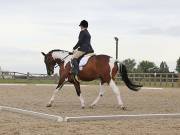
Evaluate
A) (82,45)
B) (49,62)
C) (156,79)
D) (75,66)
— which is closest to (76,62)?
(75,66)

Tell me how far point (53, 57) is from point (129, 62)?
9519cm

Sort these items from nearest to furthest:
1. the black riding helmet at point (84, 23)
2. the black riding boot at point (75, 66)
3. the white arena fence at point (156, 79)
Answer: the black riding boot at point (75, 66) < the black riding helmet at point (84, 23) < the white arena fence at point (156, 79)

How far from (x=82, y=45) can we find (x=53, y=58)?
1.37 metres

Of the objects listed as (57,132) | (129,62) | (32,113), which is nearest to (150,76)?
(32,113)

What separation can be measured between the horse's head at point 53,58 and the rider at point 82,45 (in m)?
0.60

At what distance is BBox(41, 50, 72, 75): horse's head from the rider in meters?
0.60

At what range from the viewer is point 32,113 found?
44.9ft

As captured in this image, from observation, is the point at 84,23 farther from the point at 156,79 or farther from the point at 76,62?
the point at 156,79

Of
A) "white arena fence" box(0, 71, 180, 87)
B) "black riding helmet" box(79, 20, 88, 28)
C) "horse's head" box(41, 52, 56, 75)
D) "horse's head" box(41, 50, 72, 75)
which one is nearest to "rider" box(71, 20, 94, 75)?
"black riding helmet" box(79, 20, 88, 28)

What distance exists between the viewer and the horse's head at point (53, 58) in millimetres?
17172

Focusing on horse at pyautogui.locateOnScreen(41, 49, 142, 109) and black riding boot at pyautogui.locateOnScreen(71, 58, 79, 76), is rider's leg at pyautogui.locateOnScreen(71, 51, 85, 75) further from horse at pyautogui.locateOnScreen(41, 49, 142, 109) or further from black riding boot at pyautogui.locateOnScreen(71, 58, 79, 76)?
horse at pyautogui.locateOnScreen(41, 49, 142, 109)

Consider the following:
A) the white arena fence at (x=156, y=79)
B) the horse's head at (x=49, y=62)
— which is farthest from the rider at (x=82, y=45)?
the white arena fence at (x=156, y=79)

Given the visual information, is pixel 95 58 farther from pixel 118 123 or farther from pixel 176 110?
pixel 118 123

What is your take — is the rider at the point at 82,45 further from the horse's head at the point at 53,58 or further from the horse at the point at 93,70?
the horse's head at the point at 53,58
